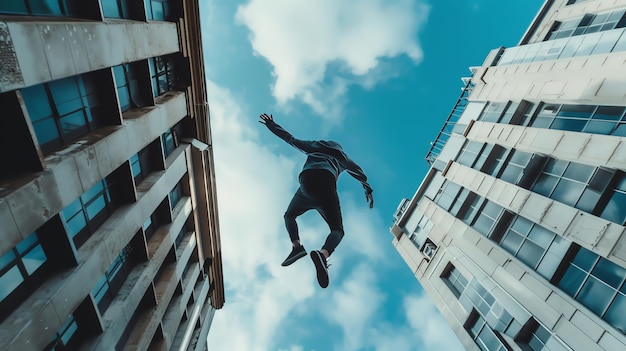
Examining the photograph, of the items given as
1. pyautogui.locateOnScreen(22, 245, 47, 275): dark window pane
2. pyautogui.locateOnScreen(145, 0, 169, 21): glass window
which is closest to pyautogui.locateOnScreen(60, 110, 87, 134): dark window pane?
pyautogui.locateOnScreen(22, 245, 47, 275): dark window pane

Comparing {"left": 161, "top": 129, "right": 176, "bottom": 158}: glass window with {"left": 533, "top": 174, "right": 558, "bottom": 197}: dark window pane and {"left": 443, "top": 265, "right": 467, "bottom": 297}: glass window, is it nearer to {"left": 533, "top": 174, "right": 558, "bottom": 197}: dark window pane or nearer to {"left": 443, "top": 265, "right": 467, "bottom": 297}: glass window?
{"left": 443, "top": 265, "right": 467, "bottom": 297}: glass window

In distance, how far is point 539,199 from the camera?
16.0 m

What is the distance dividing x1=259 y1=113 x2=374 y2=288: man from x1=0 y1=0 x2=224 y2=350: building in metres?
5.95

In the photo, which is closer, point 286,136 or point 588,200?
point 286,136

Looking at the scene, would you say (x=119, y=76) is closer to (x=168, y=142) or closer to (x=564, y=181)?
(x=168, y=142)

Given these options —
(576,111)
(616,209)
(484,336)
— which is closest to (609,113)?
(576,111)

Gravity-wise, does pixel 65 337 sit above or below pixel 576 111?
below

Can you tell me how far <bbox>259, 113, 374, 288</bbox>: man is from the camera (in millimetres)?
9336

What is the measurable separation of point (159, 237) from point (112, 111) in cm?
679

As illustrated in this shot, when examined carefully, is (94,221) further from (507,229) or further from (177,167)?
(507,229)

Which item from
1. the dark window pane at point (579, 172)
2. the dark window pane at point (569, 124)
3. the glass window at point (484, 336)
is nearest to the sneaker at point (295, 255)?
the glass window at point (484, 336)

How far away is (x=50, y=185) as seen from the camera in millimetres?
8797

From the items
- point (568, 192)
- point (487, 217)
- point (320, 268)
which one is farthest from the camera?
point (487, 217)

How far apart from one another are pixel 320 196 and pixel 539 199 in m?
11.5
